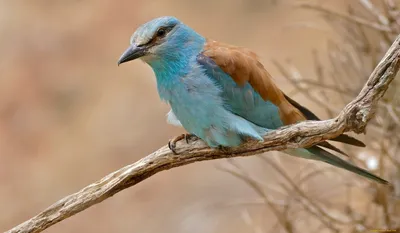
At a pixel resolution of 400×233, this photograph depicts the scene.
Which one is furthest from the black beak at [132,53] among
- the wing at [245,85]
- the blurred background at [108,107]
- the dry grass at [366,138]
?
the blurred background at [108,107]

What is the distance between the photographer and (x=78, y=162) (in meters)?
3.67

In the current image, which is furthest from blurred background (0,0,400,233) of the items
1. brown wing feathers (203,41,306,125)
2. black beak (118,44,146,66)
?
black beak (118,44,146,66)

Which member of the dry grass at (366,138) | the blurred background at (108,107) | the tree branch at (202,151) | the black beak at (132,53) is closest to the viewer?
the tree branch at (202,151)

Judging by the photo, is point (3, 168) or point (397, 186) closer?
point (397, 186)

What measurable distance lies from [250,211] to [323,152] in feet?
5.53

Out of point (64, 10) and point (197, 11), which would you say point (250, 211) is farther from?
point (64, 10)

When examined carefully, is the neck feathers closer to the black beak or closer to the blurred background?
the black beak

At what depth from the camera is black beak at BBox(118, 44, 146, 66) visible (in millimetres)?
1388

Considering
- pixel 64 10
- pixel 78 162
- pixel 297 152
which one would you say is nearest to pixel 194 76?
pixel 297 152

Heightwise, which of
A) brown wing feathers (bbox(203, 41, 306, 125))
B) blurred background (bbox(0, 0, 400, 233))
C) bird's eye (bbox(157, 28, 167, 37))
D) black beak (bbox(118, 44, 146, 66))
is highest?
bird's eye (bbox(157, 28, 167, 37))

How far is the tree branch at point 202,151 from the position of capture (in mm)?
1164

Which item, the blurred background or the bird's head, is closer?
the bird's head

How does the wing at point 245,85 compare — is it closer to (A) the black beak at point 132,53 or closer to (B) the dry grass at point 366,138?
(A) the black beak at point 132,53

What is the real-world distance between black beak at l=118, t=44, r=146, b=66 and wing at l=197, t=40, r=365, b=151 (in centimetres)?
14
